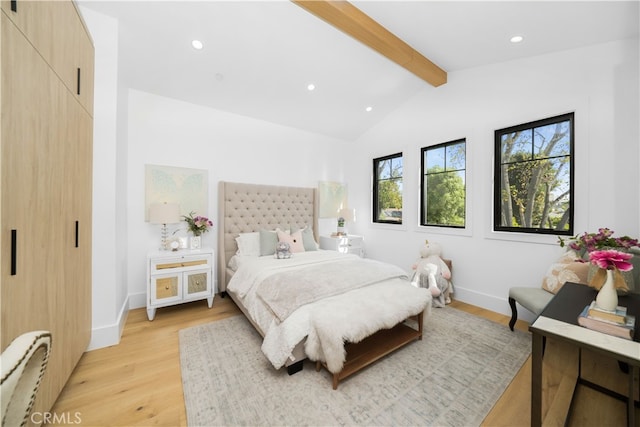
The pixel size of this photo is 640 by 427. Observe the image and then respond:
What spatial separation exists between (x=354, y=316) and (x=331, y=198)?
10.5 feet

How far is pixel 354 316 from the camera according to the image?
1.82 meters

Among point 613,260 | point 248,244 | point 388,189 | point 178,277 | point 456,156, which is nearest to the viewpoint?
point 613,260

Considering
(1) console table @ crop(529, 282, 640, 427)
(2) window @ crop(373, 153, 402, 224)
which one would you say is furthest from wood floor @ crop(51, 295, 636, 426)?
(2) window @ crop(373, 153, 402, 224)

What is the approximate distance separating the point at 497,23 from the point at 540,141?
4.50 ft

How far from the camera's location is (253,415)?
1.50 metres

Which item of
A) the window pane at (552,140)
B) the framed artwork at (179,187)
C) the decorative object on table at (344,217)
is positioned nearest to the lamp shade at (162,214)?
the framed artwork at (179,187)

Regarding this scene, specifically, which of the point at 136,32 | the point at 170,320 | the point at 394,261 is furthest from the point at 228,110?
the point at 394,261

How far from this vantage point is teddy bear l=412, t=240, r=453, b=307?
317cm

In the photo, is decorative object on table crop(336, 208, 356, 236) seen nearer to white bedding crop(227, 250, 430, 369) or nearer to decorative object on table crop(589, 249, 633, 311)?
white bedding crop(227, 250, 430, 369)

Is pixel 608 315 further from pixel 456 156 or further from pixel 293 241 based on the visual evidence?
pixel 293 241

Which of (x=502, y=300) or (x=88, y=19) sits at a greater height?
(x=88, y=19)

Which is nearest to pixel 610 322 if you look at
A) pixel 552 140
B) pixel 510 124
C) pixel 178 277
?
pixel 552 140

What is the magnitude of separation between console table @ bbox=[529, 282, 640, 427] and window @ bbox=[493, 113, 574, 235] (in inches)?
56.3

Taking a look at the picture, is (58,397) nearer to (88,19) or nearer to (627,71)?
(88,19)
